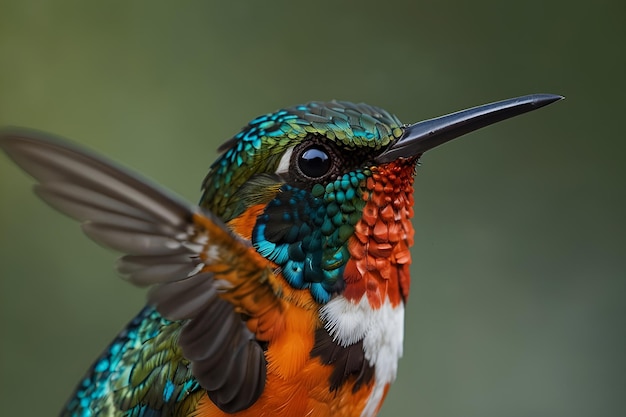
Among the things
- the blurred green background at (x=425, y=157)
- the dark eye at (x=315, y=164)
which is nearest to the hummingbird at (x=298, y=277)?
the dark eye at (x=315, y=164)

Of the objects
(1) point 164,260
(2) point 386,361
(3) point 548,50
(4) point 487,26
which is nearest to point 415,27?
(4) point 487,26

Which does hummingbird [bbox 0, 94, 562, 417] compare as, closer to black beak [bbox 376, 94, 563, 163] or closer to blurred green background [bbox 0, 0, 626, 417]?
black beak [bbox 376, 94, 563, 163]

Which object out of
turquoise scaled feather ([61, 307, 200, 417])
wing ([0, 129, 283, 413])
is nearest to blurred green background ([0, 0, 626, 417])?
turquoise scaled feather ([61, 307, 200, 417])

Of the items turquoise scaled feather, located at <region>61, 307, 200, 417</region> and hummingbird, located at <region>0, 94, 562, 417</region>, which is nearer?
hummingbird, located at <region>0, 94, 562, 417</region>

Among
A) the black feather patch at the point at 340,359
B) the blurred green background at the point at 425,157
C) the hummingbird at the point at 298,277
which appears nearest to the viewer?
the hummingbird at the point at 298,277

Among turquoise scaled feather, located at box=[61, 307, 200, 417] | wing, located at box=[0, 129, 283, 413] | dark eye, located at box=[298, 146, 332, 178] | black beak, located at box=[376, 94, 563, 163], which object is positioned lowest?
turquoise scaled feather, located at box=[61, 307, 200, 417]

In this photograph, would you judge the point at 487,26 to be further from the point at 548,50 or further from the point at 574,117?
the point at 574,117

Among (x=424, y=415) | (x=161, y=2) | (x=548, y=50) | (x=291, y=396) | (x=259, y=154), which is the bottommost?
(x=424, y=415)

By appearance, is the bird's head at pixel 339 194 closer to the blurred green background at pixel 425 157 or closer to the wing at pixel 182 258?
the wing at pixel 182 258
